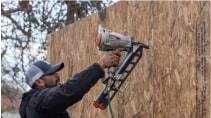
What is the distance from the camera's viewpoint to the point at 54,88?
11.0 feet

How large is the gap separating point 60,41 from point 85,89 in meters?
4.12

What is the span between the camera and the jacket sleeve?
3264 millimetres

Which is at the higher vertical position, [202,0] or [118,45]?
[202,0]

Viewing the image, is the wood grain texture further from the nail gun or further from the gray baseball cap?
the gray baseball cap

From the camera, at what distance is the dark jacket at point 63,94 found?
3264 mm

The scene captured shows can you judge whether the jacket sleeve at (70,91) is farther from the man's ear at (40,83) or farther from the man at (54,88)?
the man's ear at (40,83)

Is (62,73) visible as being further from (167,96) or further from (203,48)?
(203,48)

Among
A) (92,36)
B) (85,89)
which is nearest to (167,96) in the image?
(85,89)

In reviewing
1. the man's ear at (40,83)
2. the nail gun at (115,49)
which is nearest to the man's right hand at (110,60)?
the nail gun at (115,49)

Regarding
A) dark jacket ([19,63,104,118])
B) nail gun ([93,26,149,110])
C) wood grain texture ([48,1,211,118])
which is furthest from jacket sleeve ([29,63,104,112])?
wood grain texture ([48,1,211,118])

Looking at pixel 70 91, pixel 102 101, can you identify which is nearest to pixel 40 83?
pixel 70 91

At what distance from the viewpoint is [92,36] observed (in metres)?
6.27

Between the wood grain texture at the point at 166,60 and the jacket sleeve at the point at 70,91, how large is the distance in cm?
116

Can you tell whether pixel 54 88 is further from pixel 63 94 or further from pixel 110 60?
pixel 110 60
